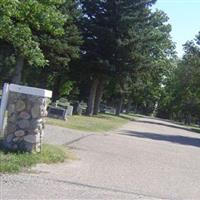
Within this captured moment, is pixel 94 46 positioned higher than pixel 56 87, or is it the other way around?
pixel 94 46

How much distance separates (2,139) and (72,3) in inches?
1178

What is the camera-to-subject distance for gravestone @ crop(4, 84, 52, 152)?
11594mm

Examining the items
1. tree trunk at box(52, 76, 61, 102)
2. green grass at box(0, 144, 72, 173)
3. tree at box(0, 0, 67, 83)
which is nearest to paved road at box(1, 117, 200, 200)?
green grass at box(0, 144, 72, 173)

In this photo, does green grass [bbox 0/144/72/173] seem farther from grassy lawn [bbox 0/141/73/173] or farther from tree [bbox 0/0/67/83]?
tree [bbox 0/0/67/83]

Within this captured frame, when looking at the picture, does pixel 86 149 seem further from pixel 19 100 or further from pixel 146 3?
pixel 146 3

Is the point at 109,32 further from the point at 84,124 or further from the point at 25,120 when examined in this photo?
the point at 25,120

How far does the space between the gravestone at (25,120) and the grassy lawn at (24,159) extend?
0.31 m

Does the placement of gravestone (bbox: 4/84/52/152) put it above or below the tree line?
below

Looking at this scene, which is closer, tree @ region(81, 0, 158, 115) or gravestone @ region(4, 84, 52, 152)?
gravestone @ region(4, 84, 52, 152)

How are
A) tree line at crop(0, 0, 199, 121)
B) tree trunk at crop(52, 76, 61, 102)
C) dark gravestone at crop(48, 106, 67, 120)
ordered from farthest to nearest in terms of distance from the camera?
tree trunk at crop(52, 76, 61, 102) < tree line at crop(0, 0, 199, 121) < dark gravestone at crop(48, 106, 67, 120)

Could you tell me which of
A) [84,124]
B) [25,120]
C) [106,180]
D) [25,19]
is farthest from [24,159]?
[84,124]

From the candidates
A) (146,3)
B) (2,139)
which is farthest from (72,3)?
(2,139)

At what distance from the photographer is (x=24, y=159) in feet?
35.3

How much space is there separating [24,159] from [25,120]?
113cm
